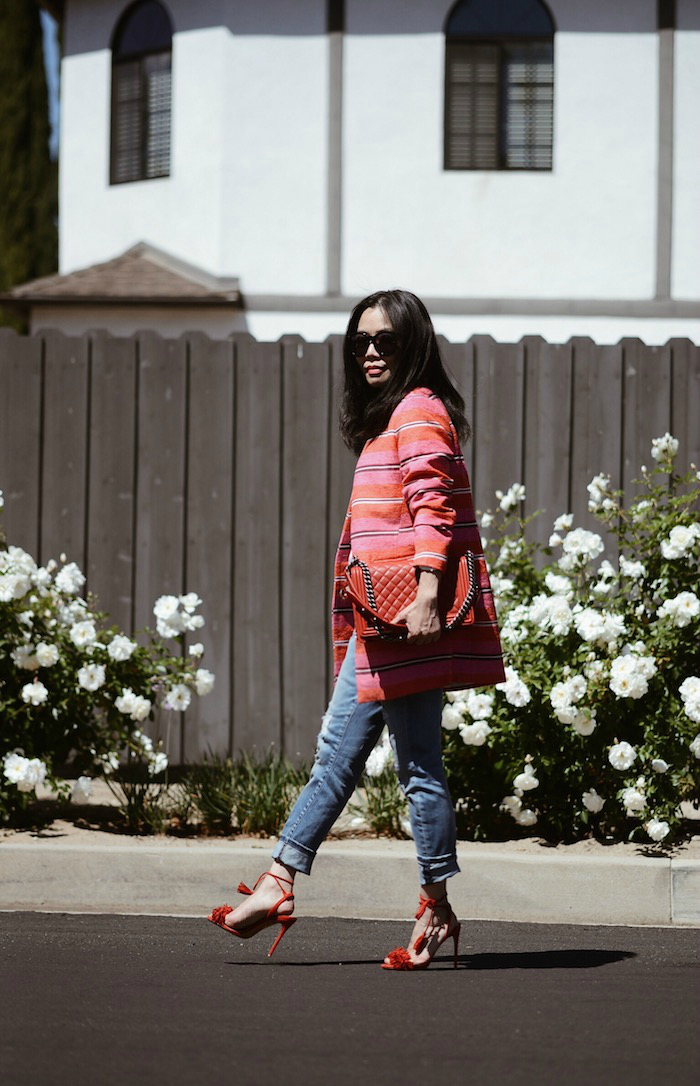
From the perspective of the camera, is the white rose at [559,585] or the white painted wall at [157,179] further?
the white painted wall at [157,179]

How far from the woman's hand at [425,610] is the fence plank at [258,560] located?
10.6 feet

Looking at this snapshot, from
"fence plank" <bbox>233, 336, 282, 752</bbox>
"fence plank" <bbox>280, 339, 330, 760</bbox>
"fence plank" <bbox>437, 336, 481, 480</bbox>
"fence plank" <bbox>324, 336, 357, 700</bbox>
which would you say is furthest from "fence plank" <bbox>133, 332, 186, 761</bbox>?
"fence plank" <bbox>437, 336, 481, 480</bbox>

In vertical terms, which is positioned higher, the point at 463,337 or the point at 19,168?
the point at 19,168

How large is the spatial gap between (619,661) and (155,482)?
2861 millimetres

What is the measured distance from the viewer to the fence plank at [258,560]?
744 cm

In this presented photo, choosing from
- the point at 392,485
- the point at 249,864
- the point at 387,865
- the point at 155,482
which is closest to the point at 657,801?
the point at 387,865

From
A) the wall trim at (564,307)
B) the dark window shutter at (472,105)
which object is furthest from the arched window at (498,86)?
the wall trim at (564,307)

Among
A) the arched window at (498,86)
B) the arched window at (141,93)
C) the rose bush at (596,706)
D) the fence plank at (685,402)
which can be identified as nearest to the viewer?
the rose bush at (596,706)

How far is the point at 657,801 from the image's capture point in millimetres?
5656

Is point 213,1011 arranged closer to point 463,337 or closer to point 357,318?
point 357,318

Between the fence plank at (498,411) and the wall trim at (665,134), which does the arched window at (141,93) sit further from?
the fence plank at (498,411)

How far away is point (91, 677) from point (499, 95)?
10737 mm

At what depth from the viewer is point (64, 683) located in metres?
6.07

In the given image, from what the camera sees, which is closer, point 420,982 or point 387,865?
point 420,982
